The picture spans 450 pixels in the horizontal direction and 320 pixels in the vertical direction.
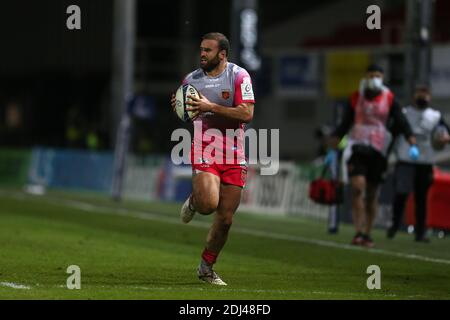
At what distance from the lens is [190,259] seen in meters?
15.8

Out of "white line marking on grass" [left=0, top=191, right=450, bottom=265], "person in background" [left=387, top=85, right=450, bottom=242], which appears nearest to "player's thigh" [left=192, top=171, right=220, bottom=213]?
"white line marking on grass" [left=0, top=191, right=450, bottom=265]

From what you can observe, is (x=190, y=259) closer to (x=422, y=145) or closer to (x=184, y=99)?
(x=184, y=99)

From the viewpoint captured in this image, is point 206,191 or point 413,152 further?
point 413,152

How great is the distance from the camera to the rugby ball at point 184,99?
12359 millimetres

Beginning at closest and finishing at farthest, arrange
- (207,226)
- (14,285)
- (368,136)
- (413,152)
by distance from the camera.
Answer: (14,285) < (368,136) < (413,152) < (207,226)

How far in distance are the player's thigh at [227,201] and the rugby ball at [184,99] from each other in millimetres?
734

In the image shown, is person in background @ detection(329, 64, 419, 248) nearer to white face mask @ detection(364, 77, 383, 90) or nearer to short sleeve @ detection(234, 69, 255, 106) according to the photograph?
white face mask @ detection(364, 77, 383, 90)

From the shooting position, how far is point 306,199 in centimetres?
2545

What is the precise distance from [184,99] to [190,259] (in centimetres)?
379

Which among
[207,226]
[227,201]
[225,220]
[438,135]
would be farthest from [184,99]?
[207,226]

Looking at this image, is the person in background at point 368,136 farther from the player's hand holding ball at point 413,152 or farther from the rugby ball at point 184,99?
the rugby ball at point 184,99

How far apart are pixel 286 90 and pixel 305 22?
30.7 feet

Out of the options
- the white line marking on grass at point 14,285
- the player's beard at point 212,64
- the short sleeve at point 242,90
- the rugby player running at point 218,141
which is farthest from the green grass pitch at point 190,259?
the player's beard at point 212,64
